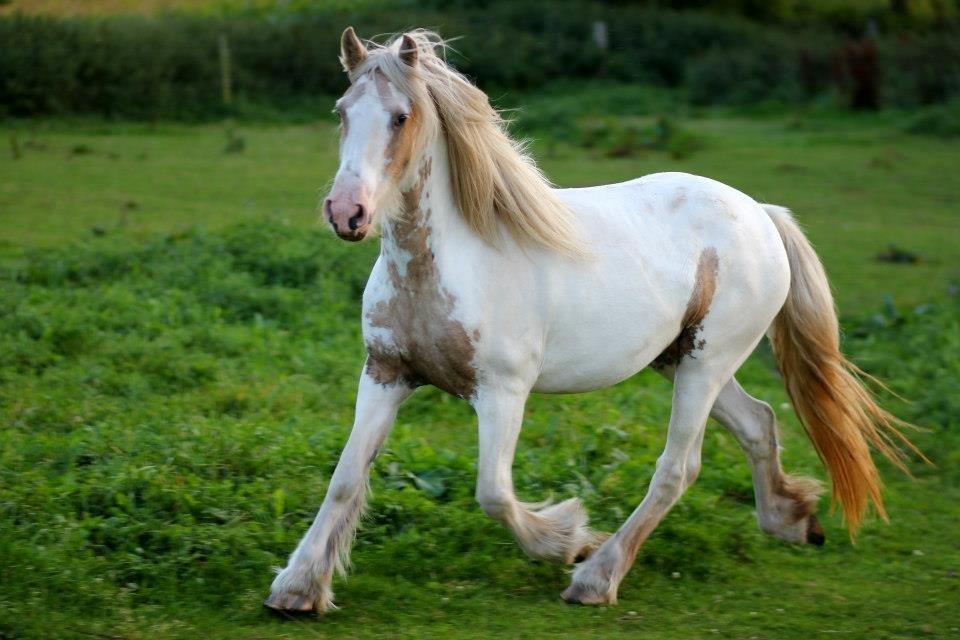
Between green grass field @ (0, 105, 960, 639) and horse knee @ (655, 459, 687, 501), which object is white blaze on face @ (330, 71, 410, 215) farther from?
horse knee @ (655, 459, 687, 501)

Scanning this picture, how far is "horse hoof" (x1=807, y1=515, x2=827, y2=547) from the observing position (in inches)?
200

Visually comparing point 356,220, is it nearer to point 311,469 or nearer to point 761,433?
point 311,469

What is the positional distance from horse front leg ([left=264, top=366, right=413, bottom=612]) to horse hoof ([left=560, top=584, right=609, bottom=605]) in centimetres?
83

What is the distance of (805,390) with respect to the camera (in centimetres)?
505

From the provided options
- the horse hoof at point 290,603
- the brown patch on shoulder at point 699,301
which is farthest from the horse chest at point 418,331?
the brown patch on shoulder at point 699,301

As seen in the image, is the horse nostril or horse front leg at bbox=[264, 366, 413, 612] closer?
the horse nostril

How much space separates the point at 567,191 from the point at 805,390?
4.62ft

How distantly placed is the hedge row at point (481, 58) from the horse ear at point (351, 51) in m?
11.7

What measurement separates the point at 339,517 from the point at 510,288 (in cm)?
96

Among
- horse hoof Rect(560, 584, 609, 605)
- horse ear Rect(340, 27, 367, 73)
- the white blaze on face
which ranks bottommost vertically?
horse hoof Rect(560, 584, 609, 605)

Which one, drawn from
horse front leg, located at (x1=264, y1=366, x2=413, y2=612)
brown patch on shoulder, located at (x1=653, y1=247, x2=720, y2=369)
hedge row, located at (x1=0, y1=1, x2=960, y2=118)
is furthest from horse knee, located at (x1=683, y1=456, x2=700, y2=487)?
hedge row, located at (x1=0, y1=1, x2=960, y2=118)

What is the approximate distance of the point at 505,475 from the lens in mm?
4043

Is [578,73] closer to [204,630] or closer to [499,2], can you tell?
[499,2]

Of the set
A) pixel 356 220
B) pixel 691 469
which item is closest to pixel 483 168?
pixel 356 220
